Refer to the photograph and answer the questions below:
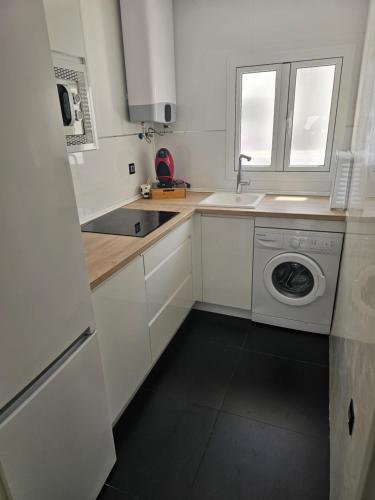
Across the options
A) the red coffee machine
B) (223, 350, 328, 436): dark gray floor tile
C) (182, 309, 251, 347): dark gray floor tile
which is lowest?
(223, 350, 328, 436): dark gray floor tile

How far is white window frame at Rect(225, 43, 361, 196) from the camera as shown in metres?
2.23

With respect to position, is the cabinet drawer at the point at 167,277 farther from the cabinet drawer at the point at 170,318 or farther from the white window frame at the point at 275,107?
the white window frame at the point at 275,107

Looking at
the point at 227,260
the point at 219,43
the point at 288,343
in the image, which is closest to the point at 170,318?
the point at 227,260

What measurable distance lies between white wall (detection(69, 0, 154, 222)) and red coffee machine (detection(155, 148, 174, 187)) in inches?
9.5

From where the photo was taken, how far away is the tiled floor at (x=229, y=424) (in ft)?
4.50

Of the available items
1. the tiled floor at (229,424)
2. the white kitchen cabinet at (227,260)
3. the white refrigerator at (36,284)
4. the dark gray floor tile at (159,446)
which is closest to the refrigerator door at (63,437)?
the white refrigerator at (36,284)

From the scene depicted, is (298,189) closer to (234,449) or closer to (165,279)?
(165,279)

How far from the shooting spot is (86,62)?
1.95 meters

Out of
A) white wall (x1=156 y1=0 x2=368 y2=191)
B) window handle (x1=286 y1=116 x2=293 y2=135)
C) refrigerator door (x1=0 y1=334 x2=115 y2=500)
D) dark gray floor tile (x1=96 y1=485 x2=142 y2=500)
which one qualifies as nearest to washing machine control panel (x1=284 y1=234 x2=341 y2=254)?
white wall (x1=156 y1=0 x2=368 y2=191)

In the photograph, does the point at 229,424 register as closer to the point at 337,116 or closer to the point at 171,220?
the point at 171,220

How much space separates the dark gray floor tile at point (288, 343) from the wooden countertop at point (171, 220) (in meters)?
0.88

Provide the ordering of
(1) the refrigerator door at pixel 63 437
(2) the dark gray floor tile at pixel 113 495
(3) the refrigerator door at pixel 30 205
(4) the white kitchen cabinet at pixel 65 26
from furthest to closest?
(4) the white kitchen cabinet at pixel 65 26, (2) the dark gray floor tile at pixel 113 495, (1) the refrigerator door at pixel 63 437, (3) the refrigerator door at pixel 30 205

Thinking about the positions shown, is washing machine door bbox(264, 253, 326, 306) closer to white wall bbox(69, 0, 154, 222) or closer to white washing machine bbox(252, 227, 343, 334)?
white washing machine bbox(252, 227, 343, 334)

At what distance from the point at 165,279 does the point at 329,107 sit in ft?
5.81
